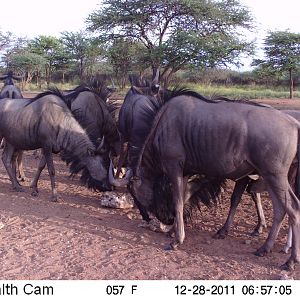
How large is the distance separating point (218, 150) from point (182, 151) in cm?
47

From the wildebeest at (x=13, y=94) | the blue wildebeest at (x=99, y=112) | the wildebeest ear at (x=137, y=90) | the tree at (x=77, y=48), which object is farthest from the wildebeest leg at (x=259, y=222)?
the tree at (x=77, y=48)

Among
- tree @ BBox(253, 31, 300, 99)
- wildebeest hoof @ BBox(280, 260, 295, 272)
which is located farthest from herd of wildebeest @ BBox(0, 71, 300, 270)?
tree @ BBox(253, 31, 300, 99)

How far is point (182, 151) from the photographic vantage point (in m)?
5.07

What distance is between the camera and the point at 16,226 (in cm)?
572

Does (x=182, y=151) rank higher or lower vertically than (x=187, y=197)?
higher

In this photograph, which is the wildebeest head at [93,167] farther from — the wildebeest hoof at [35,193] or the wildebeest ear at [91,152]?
the wildebeest hoof at [35,193]

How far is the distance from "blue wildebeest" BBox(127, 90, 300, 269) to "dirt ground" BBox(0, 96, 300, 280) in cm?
29

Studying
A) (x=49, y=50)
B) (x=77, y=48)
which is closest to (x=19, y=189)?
(x=77, y=48)

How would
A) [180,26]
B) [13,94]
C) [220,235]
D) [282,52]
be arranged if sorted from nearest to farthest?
[220,235] < [13,94] < [180,26] < [282,52]

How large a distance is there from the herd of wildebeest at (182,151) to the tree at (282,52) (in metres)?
28.3

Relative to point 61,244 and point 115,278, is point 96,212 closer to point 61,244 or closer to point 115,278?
point 61,244

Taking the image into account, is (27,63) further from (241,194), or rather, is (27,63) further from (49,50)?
(241,194)

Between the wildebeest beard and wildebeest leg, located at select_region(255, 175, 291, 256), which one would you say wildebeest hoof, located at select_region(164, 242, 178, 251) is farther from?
wildebeest leg, located at select_region(255, 175, 291, 256)

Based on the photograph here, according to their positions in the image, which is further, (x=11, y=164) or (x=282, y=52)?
(x=282, y=52)
